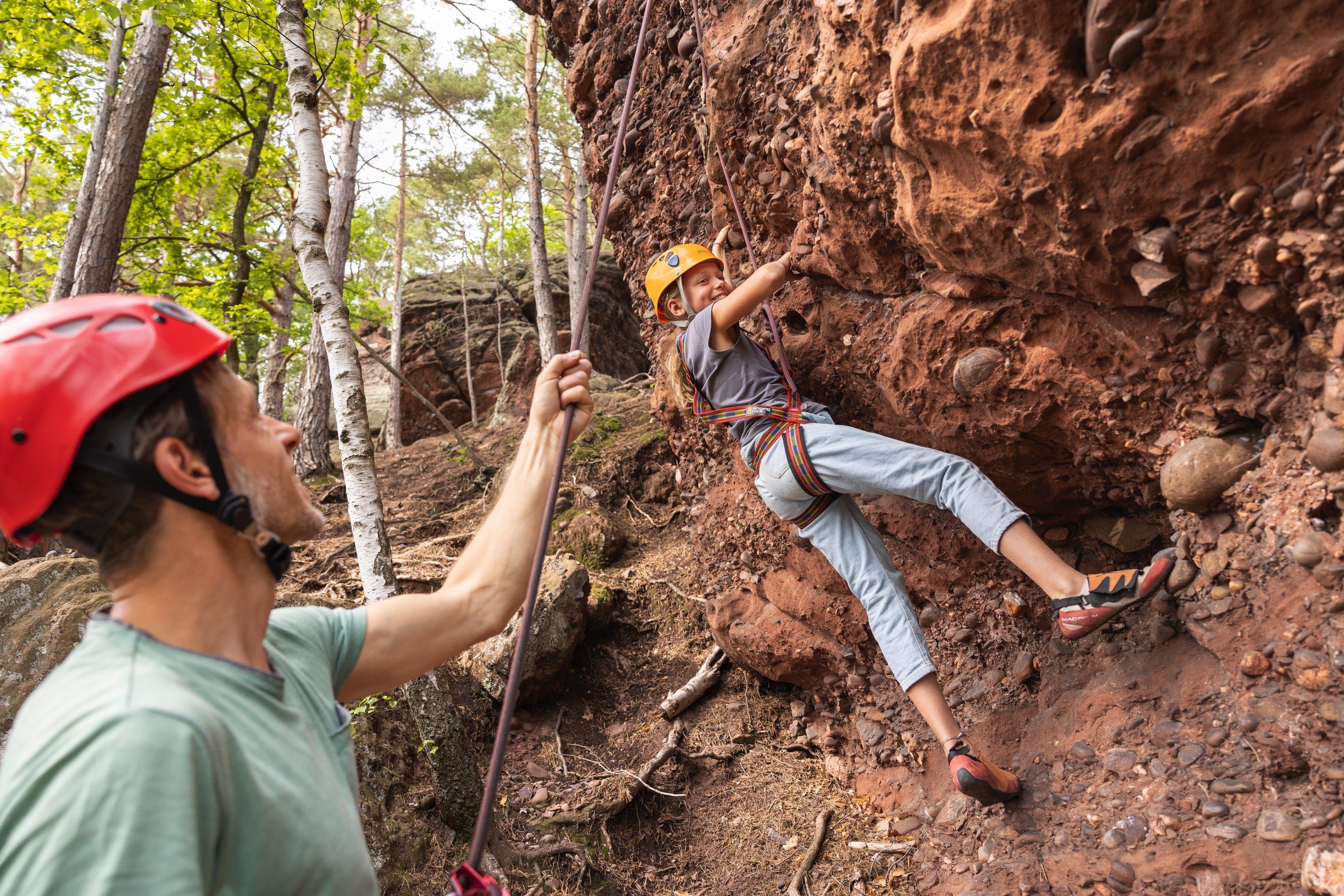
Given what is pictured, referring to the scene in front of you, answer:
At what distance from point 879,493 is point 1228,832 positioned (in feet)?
5.22

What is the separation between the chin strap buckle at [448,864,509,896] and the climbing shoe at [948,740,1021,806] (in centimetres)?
203

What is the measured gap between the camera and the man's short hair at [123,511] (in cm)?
120

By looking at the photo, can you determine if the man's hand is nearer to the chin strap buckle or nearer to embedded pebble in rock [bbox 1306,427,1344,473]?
the chin strap buckle

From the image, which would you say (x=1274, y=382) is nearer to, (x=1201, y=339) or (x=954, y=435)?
(x=1201, y=339)

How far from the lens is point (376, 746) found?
388cm

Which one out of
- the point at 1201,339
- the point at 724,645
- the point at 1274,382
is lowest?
the point at 724,645

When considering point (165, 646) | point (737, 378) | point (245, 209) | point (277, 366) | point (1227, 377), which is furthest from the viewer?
point (277, 366)

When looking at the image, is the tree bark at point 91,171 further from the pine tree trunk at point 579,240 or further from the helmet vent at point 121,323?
the pine tree trunk at point 579,240

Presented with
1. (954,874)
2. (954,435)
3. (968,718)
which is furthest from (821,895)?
(954,435)

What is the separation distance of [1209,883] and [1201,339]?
169cm

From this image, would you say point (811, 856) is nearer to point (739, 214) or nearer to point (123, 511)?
point (739, 214)

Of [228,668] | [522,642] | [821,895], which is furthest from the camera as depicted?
[821,895]

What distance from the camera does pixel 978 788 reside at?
113 inches

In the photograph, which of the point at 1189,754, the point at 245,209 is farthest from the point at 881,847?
the point at 245,209
